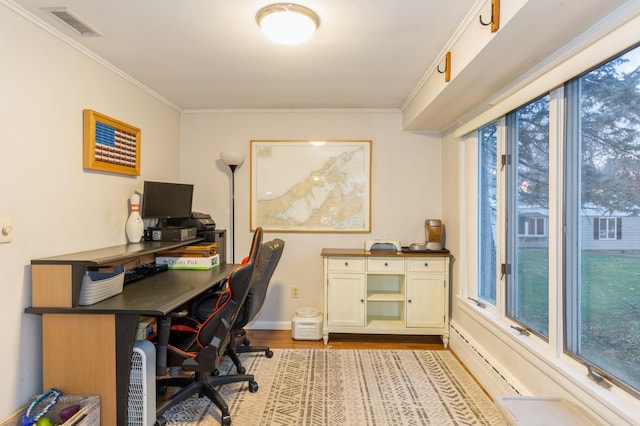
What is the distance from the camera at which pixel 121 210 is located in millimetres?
2793

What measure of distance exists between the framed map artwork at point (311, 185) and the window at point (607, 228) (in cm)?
224

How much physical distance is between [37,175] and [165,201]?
112 centimetres

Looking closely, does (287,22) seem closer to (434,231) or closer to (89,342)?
(89,342)

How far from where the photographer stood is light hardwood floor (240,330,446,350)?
3357 millimetres

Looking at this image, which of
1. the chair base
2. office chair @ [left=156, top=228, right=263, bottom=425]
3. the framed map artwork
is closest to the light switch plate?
office chair @ [left=156, top=228, right=263, bottom=425]

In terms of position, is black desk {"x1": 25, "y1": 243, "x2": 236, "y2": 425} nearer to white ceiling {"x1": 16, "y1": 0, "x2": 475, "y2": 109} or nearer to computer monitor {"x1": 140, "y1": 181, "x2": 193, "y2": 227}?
computer monitor {"x1": 140, "y1": 181, "x2": 193, "y2": 227}

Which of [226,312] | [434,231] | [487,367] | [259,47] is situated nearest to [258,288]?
[226,312]

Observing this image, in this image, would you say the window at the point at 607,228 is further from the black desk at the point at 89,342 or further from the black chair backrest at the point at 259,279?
the black desk at the point at 89,342

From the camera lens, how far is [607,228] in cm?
161

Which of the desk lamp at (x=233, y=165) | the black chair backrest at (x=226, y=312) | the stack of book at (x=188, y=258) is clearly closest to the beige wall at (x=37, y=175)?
the stack of book at (x=188, y=258)

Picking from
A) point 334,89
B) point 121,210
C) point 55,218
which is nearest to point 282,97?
point 334,89

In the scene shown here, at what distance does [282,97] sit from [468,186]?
1863 mm

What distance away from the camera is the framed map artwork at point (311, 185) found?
3.78 metres

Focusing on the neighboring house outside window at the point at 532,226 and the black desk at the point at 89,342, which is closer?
the black desk at the point at 89,342
